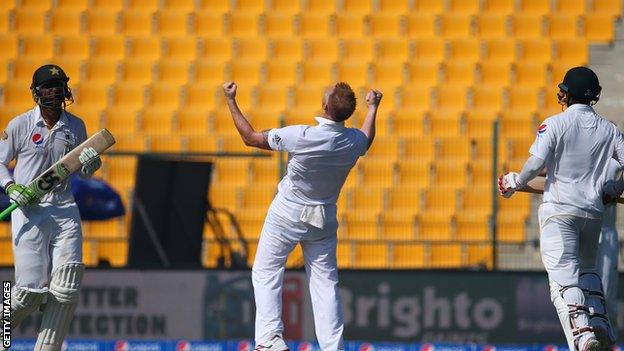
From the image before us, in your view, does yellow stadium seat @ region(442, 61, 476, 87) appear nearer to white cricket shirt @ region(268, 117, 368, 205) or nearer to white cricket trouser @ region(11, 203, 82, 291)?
white cricket shirt @ region(268, 117, 368, 205)

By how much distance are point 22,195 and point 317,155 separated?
2074 millimetres

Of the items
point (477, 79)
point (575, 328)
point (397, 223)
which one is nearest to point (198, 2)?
point (477, 79)

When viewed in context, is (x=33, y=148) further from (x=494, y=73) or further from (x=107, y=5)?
(x=107, y=5)

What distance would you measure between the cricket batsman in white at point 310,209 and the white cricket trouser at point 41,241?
4.45ft

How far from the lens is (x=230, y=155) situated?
1623 cm

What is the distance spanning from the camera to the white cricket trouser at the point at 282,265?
980 centimetres

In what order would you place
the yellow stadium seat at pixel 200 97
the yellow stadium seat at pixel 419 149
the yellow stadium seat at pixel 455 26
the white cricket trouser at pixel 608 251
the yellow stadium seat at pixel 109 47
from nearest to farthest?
the white cricket trouser at pixel 608 251 → the yellow stadium seat at pixel 419 149 → the yellow stadium seat at pixel 200 97 → the yellow stadium seat at pixel 455 26 → the yellow stadium seat at pixel 109 47

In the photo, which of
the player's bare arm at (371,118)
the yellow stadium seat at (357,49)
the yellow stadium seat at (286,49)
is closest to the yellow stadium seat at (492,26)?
the yellow stadium seat at (357,49)

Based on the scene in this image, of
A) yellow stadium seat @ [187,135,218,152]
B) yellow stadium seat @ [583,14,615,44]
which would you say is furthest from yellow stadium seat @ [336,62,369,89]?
yellow stadium seat @ [583,14,615,44]

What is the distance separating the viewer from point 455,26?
20.4 metres

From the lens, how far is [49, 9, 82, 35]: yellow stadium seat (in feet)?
68.4

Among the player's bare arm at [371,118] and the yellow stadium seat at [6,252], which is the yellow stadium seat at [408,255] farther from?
the player's bare arm at [371,118]

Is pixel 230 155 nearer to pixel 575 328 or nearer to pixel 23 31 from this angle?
pixel 23 31

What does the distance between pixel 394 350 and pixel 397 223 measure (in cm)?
203
